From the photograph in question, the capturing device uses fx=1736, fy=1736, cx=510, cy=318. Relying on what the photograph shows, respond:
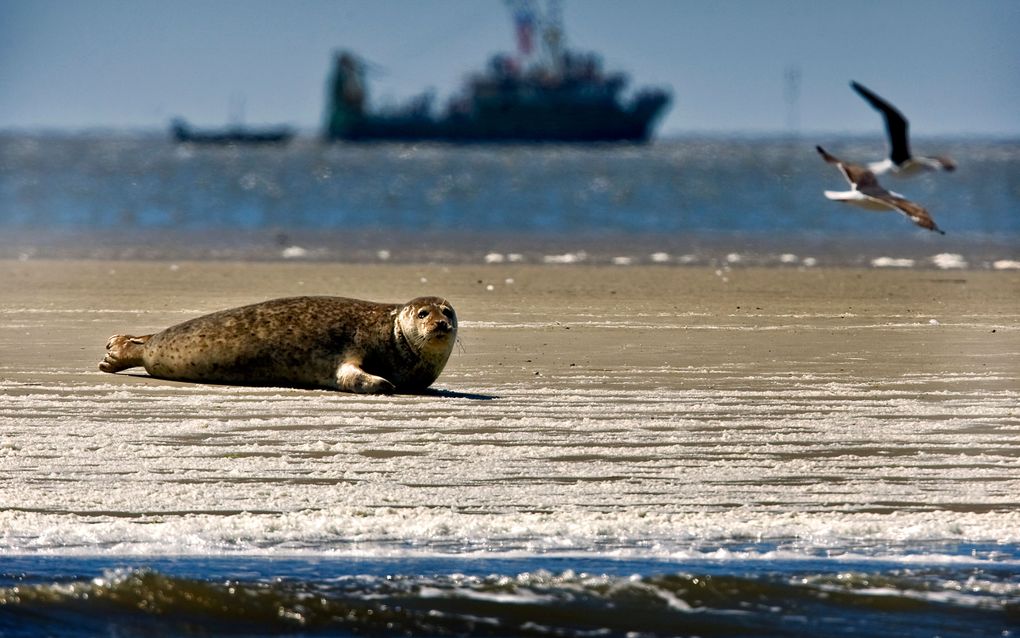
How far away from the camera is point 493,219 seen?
34.0 m

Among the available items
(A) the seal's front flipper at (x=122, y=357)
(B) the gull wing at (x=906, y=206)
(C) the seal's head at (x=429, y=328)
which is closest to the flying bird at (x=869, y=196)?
(B) the gull wing at (x=906, y=206)

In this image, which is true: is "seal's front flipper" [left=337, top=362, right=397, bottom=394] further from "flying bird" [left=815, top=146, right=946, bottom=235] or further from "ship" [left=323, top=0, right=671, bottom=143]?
"ship" [left=323, top=0, right=671, bottom=143]

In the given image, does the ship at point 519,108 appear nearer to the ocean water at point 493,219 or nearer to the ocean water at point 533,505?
the ocean water at point 493,219

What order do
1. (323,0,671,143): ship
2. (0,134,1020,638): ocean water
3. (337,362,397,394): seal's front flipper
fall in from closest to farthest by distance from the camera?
(0,134,1020,638): ocean water → (337,362,397,394): seal's front flipper → (323,0,671,143): ship

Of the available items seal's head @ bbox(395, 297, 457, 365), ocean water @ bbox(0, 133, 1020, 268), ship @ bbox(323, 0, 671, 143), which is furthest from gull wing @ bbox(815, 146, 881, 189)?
ship @ bbox(323, 0, 671, 143)

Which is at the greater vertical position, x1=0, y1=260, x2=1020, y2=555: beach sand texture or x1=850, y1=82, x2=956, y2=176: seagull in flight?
x1=850, y1=82, x2=956, y2=176: seagull in flight

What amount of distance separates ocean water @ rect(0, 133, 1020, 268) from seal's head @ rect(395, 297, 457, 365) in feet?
38.2

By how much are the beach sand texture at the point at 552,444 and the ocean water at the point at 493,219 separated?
9685 millimetres

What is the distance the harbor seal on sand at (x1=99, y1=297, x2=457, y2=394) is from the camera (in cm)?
852

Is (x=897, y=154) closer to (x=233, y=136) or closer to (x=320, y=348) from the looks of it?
(x=320, y=348)

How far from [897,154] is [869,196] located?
1461 mm

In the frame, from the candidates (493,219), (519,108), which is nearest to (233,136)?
(519,108)

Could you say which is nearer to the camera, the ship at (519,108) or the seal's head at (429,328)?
the seal's head at (429,328)

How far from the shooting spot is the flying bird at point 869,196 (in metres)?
9.83
